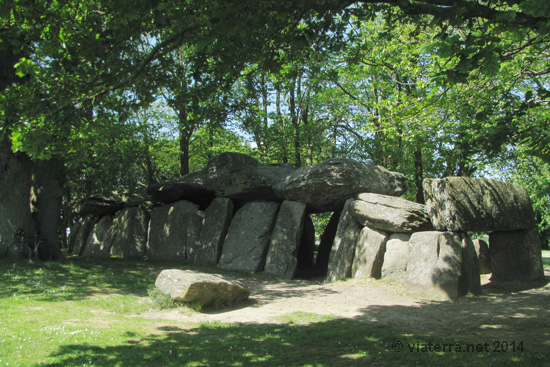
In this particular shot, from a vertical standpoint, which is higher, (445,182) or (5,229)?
(445,182)

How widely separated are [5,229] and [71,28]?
707 cm

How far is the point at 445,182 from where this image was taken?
9.88 metres

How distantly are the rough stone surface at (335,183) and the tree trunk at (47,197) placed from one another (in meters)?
6.90

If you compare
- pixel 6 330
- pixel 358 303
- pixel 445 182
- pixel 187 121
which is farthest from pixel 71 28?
Answer: pixel 445 182

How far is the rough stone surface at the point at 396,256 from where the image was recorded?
10.4 m

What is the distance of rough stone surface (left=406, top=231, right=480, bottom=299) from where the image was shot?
913 cm

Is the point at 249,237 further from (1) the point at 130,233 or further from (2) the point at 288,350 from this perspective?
(2) the point at 288,350

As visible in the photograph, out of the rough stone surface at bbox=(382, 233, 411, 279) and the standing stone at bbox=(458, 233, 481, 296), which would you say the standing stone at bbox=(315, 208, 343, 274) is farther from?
the standing stone at bbox=(458, 233, 481, 296)

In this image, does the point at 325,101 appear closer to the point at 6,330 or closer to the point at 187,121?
the point at 187,121

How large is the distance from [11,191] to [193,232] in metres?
5.62

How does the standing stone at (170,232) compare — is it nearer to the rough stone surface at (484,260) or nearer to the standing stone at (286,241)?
the standing stone at (286,241)

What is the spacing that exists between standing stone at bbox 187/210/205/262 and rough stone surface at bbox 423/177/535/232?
8077mm

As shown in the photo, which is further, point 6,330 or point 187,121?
point 187,121

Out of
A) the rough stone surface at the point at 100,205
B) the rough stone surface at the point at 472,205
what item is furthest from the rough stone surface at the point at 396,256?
the rough stone surface at the point at 100,205
